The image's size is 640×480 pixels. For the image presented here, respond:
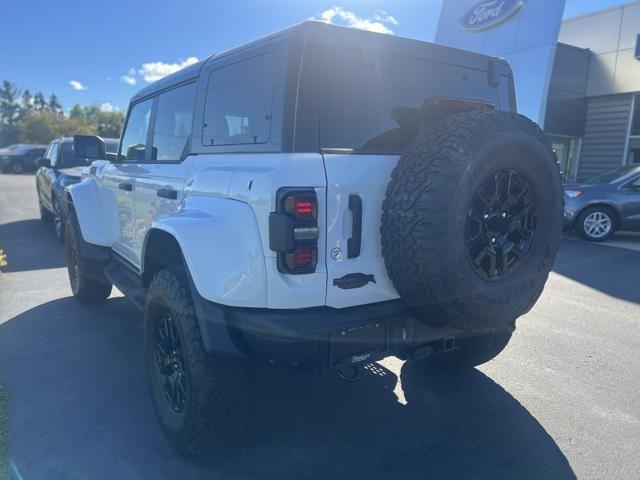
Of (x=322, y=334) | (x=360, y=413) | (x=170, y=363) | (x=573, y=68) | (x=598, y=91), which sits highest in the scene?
(x=573, y=68)

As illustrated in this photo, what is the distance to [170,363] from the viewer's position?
9.18 feet

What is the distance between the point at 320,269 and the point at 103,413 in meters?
1.82

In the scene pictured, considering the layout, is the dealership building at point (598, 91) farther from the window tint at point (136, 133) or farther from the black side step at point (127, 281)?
the black side step at point (127, 281)

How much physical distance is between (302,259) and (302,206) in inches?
9.3

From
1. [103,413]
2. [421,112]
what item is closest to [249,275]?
[421,112]

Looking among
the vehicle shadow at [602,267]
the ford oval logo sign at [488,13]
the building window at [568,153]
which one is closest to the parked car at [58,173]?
the vehicle shadow at [602,267]

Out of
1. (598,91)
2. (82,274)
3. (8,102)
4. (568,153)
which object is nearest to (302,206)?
(82,274)

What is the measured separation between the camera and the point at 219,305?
2314 mm

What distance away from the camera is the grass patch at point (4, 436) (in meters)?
2.50

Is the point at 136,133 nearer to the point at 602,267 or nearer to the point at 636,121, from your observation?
the point at 602,267

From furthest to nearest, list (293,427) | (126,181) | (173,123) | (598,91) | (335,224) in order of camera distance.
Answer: (598,91), (126,181), (173,123), (293,427), (335,224)

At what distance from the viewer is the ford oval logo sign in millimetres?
14898

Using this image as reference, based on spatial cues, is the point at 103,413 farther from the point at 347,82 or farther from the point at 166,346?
the point at 347,82

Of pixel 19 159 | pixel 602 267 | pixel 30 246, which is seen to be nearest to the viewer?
pixel 602 267
